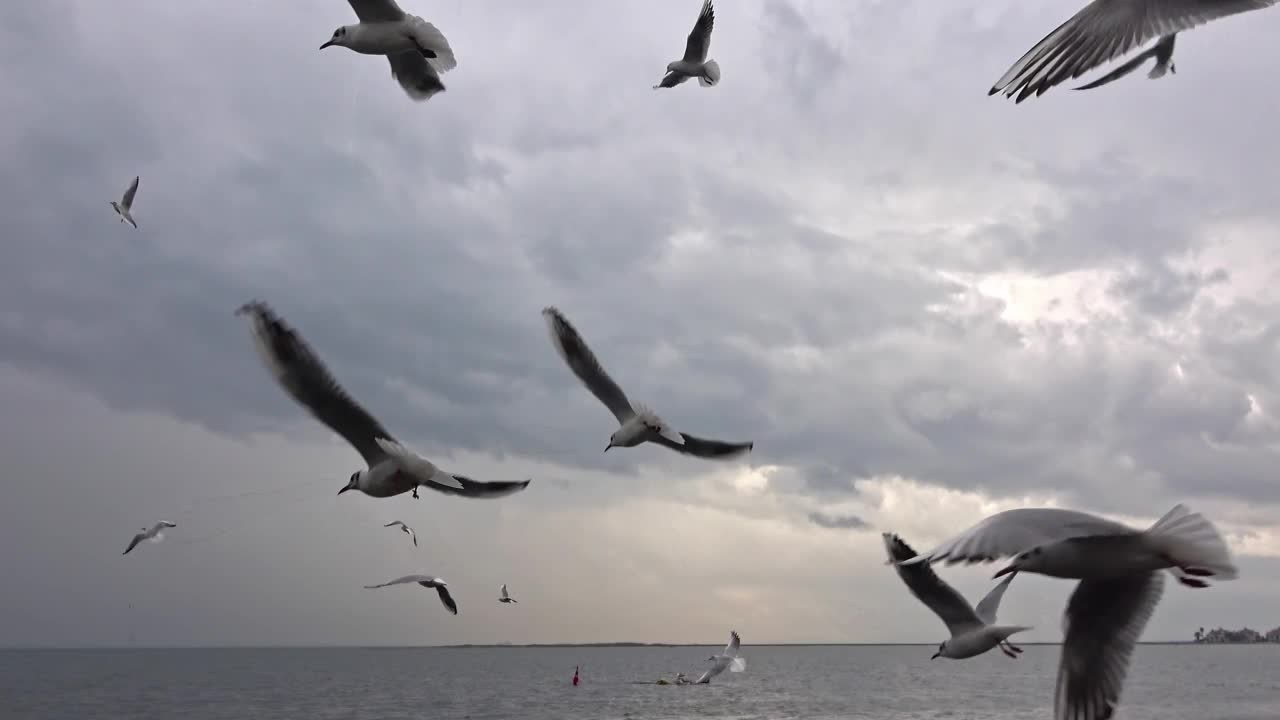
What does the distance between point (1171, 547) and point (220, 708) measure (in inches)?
2702

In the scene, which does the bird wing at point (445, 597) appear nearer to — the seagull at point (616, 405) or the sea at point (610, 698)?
the seagull at point (616, 405)

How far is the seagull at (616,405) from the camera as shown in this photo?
16.8 metres

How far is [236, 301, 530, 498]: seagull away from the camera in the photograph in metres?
10.6

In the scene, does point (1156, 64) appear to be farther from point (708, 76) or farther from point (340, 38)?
point (708, 76)

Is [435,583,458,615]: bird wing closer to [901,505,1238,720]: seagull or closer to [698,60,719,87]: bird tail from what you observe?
[698,60,719,87]: bird tail

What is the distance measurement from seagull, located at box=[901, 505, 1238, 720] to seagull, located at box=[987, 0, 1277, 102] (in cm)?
231

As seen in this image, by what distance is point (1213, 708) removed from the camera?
2264 inches

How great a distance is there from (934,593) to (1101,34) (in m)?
6.93

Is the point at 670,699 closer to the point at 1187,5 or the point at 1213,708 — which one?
the point at 1213,708

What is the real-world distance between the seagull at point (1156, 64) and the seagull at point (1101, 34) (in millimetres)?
51

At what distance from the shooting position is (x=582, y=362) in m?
17.1

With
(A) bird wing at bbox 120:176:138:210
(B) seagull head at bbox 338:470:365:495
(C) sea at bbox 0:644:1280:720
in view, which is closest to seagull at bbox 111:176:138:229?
(A) bird wing at bbox 120:176:138:210

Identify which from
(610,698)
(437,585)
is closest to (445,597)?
(437,585)

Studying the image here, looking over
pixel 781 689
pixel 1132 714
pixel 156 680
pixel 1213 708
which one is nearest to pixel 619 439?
pixel 1132 714
